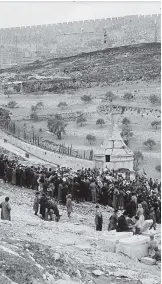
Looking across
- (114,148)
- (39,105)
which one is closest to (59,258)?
(114,148)

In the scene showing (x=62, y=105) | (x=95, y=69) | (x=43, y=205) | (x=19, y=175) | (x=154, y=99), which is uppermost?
(x=95, y=69)

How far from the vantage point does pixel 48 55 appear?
345 ft

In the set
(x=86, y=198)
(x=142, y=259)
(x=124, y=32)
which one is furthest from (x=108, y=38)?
(x=142, y=259)

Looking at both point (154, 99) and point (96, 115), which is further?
point (154, 99)

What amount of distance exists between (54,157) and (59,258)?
3072cm

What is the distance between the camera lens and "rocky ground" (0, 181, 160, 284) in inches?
343

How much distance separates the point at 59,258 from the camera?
31.2ft

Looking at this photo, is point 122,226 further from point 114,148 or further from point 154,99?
point 154,99

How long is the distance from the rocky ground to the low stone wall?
83.4 feet

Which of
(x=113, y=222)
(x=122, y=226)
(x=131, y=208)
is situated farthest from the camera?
(x=131, y=208)

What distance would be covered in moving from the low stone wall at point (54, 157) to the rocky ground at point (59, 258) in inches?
1000

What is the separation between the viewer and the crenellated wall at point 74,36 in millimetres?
105312

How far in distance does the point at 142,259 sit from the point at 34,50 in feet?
320

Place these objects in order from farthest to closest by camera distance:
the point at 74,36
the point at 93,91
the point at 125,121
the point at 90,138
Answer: the point at 74,36
the point at 93,91
the point at 125,121
the point at 90,138
